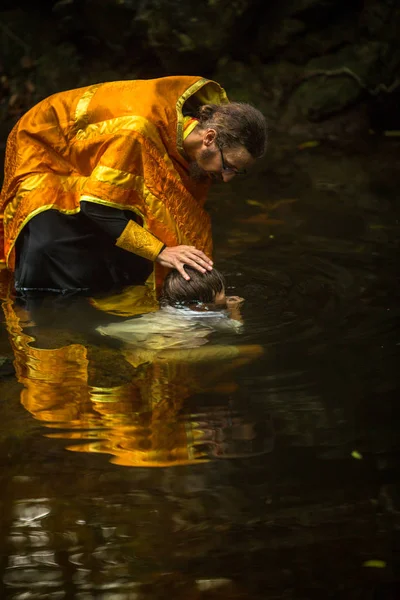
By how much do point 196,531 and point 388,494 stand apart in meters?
0.56

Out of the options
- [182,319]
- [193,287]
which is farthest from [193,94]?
[182,319]

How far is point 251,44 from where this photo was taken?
890 centimetres

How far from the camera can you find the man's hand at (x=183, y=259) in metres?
3.70

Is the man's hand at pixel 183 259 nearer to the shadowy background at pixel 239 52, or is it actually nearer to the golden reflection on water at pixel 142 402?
the golden reflection on water at pixel 142 402

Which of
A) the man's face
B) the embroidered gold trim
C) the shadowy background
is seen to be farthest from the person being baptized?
the shadowy background

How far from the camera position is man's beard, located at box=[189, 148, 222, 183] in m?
3.80

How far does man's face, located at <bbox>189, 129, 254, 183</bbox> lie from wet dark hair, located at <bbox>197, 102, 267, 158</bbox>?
2 centimetres

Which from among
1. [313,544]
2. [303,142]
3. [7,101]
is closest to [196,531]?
[313,544]

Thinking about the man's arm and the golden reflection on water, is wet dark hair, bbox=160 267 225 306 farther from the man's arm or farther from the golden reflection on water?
the golden reflection on water

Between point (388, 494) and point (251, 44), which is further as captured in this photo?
point (251, 44)

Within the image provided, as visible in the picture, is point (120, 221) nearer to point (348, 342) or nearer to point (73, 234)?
point (73, 234)

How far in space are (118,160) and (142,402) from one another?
43.9 inches

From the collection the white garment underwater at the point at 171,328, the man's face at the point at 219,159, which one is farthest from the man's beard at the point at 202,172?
the white garment underwater at the point at 171,328

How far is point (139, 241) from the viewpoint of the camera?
3848mm
